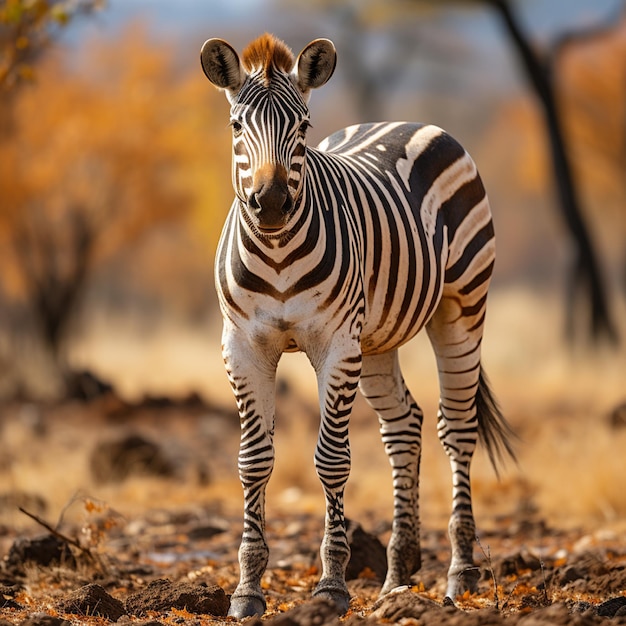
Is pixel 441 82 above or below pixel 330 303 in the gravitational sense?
above

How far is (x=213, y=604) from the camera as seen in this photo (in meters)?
4.90

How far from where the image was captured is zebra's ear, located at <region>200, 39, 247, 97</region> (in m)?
4.75

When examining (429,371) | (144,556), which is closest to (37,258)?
(429,371)

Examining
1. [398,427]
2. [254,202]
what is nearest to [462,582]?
[398,427]

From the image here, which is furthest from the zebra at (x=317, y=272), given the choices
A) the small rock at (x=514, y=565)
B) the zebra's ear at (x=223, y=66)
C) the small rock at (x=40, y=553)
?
the small rock at (x=40, y=553)

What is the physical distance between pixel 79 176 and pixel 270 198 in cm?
1562

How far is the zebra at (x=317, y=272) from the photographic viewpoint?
4703 mm

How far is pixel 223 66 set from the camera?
15.8 ft

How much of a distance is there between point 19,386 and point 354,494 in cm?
731

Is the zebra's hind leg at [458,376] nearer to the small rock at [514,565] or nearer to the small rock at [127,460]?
the small rock at [514,565]

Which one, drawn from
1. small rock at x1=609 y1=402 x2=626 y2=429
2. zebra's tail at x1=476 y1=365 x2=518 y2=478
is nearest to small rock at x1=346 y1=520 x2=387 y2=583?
zebra's tail at x1=476 y1=365 x2=518 y2=478

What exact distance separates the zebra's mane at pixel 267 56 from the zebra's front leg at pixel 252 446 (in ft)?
3.82

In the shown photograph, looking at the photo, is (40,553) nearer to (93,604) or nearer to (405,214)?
(93,604)

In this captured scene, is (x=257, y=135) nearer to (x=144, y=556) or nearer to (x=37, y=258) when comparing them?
(x=144, y=556)
